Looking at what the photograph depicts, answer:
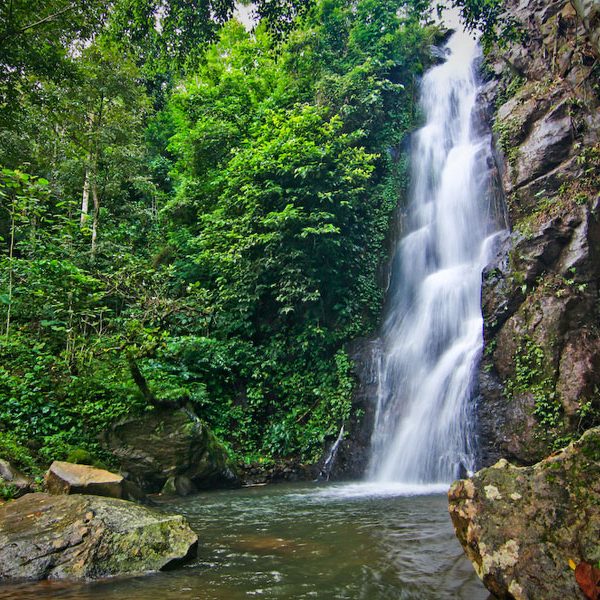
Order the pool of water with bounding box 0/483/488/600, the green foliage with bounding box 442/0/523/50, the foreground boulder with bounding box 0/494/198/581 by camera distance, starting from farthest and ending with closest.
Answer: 1. the green foliage with bounding box 442/0/523/50
2. the foreground boulder with bounding box 0/494/198/581
3. the pool of water with bounding box 0/483/488/600

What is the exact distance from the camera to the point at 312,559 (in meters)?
4.12

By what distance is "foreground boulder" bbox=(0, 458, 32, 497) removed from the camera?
5387 millimetres

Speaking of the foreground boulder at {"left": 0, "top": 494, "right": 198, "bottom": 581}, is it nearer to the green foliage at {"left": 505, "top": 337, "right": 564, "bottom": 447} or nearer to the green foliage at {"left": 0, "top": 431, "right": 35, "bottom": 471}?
the green foliage at {"left": 0, "top": 431, "right": 35, "bottom": 471}

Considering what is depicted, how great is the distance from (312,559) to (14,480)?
12.0ft

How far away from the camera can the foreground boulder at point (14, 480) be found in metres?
5.39

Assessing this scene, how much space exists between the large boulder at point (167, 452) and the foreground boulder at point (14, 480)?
2463 millimetres

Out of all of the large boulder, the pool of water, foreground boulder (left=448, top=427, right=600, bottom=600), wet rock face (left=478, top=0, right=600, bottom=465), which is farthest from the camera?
the large boulder

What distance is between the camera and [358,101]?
1505cm

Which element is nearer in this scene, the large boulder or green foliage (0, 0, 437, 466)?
the large boulder

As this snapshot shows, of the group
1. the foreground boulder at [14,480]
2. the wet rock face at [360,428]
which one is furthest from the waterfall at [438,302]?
the foreground boulder at [14,480]

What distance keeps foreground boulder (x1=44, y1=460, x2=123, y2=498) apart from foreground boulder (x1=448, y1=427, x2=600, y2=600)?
13.1ft

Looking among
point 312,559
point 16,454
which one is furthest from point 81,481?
point 312,559

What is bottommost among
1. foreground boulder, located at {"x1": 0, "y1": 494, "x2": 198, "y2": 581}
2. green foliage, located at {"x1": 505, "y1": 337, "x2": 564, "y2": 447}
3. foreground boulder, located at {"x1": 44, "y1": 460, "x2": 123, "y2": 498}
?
foreground boulder, located at {"x1": 0, "y1": 494, "x2": 198, "y2": 581}

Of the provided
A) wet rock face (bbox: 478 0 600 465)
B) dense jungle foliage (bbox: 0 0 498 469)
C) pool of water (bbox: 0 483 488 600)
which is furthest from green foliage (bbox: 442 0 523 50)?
pool of water (bbox: 0 483 488 600)
